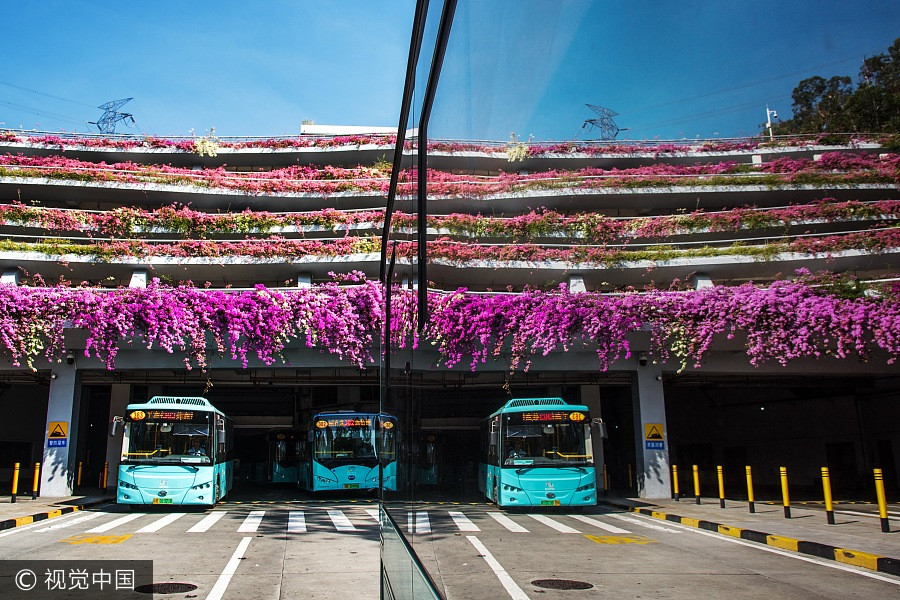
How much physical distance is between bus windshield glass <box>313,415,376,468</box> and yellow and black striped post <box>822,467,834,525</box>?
70.2 ft

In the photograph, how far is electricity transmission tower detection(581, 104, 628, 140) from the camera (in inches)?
50.5

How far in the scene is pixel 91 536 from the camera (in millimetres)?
12375

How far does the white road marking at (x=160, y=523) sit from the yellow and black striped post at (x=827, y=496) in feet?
42.7

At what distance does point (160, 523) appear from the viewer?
15.1 m

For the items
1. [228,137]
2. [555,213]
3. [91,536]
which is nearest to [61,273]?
[228,137]

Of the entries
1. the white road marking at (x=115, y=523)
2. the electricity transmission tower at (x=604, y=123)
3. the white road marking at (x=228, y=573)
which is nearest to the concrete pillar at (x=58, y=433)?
the white road marking at (x=115, y=523)

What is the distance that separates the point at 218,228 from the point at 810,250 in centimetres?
3071

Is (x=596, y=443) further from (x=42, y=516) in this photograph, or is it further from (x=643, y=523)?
(x=42, y=516)

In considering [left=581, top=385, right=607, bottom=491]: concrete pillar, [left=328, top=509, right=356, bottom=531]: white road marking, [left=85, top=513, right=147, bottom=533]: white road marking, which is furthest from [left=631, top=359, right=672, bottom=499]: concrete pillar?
[left=85, top=513, right=147, bottom=533]: white road marking

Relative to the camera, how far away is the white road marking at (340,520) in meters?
14.4

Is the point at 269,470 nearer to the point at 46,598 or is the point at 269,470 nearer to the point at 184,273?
the point at 184,273

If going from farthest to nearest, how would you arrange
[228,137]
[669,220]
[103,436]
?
[228,137]
[103,436]
[669,220]

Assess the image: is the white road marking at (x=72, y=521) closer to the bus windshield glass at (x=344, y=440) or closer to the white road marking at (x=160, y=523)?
the white road marking at (x=160, y=523)

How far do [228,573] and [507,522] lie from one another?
7886 mm
